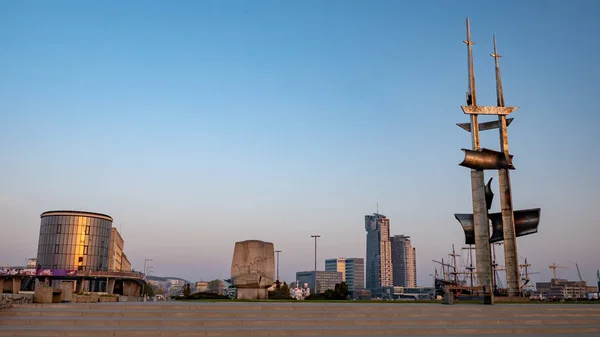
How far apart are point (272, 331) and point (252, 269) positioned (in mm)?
17185

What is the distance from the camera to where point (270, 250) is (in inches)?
1302

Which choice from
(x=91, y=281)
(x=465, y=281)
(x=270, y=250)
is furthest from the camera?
(x=465, y=281)

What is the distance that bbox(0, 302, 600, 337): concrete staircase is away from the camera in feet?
49.8

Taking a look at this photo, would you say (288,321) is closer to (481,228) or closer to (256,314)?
(256,314)

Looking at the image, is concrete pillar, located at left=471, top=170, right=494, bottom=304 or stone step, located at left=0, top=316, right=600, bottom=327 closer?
stone step, located at left=0, top=316, right=600, bottom=327

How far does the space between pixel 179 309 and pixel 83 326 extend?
349 cm

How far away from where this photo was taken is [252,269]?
32156 millimetres

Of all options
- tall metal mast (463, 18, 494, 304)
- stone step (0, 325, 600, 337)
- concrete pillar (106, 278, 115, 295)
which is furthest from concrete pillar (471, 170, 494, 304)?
concrete pillar (106, 278, 115, 295)

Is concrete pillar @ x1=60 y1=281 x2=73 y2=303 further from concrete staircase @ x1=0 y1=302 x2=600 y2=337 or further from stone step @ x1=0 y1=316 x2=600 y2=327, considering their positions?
stone step @ x1=0 y1=316 x2=600 y2=327

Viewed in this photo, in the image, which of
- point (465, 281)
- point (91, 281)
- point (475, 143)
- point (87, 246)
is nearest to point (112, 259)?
point (87, 246)

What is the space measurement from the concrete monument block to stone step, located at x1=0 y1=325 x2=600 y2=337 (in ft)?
54.0

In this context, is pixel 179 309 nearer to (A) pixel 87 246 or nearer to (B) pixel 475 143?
(B) pixel 475 143

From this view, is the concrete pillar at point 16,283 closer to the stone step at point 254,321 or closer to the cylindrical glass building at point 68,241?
the cylindrical glass building at point 68,241

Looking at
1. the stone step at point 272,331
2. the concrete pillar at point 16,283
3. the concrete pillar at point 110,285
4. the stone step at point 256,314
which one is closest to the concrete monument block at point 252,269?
the stone step at point 256,314
